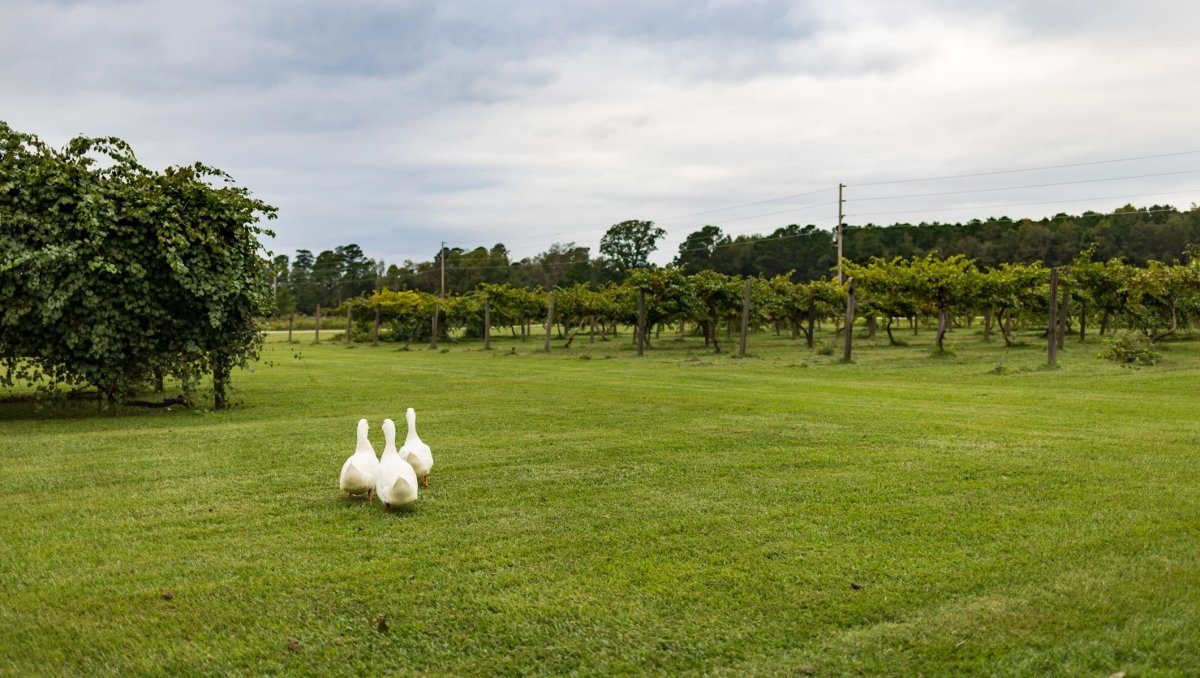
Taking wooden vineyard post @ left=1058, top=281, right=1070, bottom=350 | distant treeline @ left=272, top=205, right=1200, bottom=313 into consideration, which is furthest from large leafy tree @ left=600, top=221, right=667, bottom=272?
wooden vineyard post @ left=1058, top=281, right=1070, bottom=350

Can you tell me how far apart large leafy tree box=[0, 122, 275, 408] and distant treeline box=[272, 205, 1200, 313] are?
48.9 metres

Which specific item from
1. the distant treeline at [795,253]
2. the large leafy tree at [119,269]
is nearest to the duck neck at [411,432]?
the large leafy tree at [119,269]

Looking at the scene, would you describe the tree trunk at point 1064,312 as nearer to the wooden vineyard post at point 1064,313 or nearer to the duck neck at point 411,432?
the wooden vineyard post at point 1064,313

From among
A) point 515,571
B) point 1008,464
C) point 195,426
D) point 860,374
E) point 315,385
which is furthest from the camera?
point 860,374

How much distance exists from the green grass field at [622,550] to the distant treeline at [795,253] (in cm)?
5163

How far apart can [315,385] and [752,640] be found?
14.6 metres

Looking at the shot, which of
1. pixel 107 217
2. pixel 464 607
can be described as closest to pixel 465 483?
pixel 464 607

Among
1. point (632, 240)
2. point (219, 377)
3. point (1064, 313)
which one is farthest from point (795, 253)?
point (219, 377)

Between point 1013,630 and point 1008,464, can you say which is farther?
point 1008,464

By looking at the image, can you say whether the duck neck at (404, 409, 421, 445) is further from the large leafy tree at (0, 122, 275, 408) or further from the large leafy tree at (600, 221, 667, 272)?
the large leafy tree at (600, 221, 667, 272)

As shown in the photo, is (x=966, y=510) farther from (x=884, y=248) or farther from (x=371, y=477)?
(x=884, y=248)

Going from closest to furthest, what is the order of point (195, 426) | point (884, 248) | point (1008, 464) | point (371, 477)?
point (371, 477) → point (1008, 464) → point (195, 426) → point (884, 248)

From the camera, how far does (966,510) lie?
5656 millimetres

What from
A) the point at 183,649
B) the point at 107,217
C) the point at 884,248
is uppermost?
the point at 884,248
